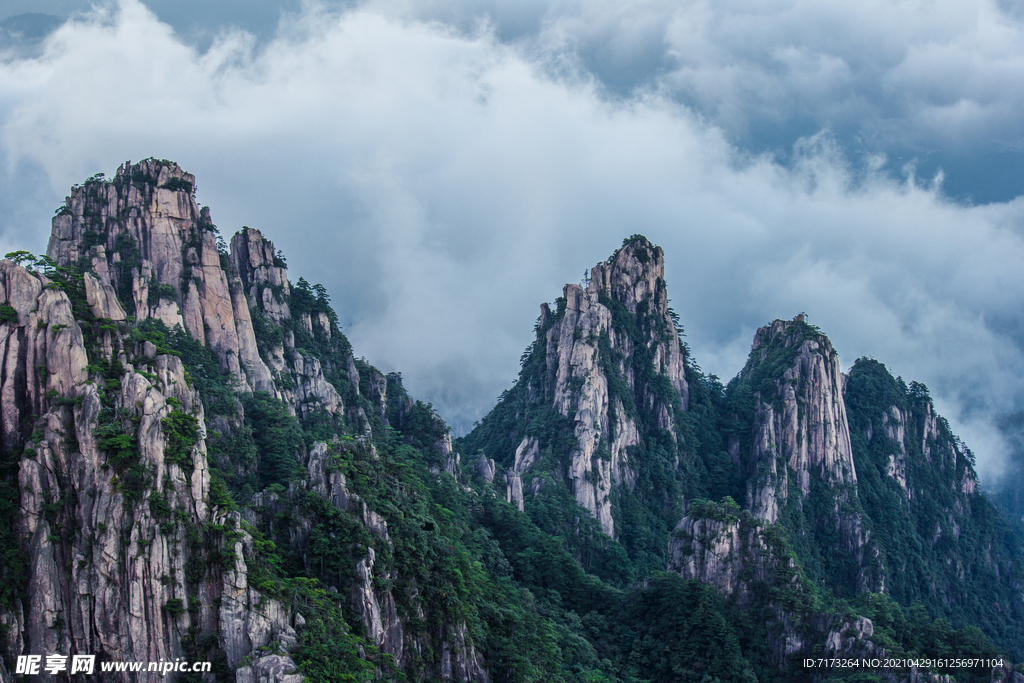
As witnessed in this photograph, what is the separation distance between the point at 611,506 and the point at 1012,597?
218 ft

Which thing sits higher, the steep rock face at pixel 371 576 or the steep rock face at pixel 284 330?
the steep rock face at pixel 284 330

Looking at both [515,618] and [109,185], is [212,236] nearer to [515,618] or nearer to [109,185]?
[109,185]

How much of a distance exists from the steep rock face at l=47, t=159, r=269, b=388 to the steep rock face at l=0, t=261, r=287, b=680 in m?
24.1

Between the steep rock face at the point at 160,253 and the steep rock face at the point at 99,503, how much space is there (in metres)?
24.1

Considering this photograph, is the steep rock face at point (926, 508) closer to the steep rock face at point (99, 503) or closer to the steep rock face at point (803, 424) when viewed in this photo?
the steep rock face at point (803, 424)

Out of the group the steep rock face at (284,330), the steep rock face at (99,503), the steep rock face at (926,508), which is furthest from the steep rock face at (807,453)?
the steep rock face at (99,503)

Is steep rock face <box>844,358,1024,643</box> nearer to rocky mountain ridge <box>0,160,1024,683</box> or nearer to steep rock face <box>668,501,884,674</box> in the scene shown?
rocky mountain ridge <box>0,160,1024,683</box>

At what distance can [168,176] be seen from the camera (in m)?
75.8

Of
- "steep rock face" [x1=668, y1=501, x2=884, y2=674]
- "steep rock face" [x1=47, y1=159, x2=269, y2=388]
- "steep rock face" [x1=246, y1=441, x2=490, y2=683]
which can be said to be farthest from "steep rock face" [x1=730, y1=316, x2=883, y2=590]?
"steep rock face" [x1=47, y1=159, x2=269, y2=388]

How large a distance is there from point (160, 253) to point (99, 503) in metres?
36.3

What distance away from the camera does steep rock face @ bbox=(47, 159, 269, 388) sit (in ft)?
225

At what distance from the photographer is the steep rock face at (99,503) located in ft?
129

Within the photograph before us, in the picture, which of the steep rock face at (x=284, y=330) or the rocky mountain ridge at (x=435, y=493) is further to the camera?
the steep rock face at (x=284, y=330)

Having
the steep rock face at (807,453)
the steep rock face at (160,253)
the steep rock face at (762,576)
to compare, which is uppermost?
the steep rock face at (160,253)
